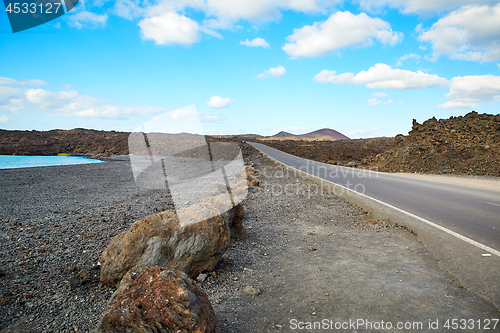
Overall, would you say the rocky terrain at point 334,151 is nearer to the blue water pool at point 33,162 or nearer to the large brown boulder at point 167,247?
the large brown boulder at point 167,247

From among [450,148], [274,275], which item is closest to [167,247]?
[274,275]

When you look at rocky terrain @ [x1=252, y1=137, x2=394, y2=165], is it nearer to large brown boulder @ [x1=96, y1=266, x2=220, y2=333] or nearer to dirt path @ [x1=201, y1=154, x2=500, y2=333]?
dirt path @ [x1=201, y1=154, x2=500, y2=333]

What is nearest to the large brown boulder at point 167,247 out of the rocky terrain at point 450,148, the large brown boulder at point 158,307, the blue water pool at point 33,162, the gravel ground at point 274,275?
the gravel ground at point 274,275

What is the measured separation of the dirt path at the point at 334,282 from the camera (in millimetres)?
2939

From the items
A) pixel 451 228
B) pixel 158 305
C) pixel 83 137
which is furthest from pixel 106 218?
pixel 83 137

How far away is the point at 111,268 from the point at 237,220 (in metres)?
2.55

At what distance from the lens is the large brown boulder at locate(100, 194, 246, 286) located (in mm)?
3842

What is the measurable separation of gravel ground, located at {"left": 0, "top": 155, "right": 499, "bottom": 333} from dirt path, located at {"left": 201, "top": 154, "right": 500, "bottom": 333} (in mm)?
12

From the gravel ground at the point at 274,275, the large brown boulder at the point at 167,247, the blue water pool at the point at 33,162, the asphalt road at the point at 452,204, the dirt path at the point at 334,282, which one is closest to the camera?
the dirt path at the point at 334,282

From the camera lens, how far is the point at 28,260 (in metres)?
4.55

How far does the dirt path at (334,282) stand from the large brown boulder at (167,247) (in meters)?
0.38

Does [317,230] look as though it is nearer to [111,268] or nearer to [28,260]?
[111,268]

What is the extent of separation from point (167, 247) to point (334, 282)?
2.26 meters

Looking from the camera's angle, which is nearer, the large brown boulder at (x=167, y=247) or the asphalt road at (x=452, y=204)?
the large brown boulder at (x=167, y=247)
